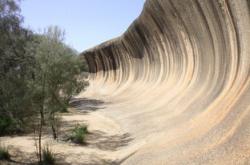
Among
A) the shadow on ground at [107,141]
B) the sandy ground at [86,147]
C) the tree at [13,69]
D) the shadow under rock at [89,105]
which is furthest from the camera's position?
the shadow under rock at [89,105]

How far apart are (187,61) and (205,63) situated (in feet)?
8.59

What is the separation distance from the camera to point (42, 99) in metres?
12.1

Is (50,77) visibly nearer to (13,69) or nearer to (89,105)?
(13,69)

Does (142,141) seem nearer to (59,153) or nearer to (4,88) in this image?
Answer: (59,153)

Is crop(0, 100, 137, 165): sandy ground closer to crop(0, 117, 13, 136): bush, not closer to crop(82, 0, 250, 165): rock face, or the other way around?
crop(82, 0, 250, 165): rock face

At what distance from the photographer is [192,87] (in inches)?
579

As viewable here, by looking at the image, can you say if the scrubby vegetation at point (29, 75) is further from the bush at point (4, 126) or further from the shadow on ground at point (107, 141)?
the bush at point (4, 126)

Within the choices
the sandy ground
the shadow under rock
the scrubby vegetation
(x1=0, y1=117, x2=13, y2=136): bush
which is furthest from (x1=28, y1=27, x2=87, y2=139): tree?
the shadow under rock

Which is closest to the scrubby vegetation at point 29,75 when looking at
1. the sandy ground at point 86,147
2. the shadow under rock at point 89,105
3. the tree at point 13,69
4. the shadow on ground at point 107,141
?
the tree at point 13,69

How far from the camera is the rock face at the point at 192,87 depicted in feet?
27.3

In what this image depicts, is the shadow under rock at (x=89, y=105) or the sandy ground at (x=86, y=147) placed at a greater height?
the shadow under rock at (x=89, y=105)

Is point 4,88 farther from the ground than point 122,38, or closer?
closer

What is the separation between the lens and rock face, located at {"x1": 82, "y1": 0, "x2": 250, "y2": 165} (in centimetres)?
834

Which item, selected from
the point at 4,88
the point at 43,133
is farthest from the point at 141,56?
the point at 4,88
